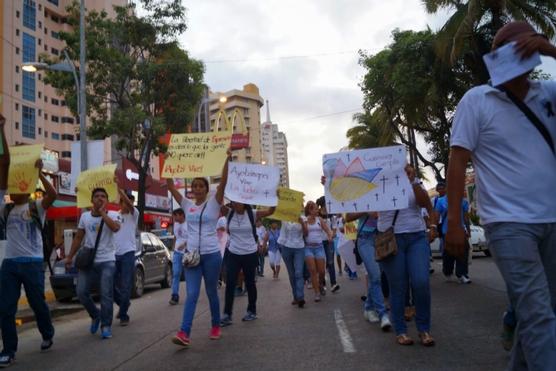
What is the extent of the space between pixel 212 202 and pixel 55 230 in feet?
97.0

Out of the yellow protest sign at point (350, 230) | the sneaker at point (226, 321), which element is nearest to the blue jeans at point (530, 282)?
the sneaker at point (226, 321)

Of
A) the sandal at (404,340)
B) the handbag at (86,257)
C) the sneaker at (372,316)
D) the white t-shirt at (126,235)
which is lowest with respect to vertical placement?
the sneaker at (372,316)

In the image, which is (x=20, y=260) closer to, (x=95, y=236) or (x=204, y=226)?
(x=95, y=236)

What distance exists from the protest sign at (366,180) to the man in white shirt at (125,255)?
341 centimetres

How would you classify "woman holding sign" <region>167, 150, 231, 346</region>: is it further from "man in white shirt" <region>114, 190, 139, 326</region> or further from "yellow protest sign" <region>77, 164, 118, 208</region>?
"man in white shirt" <region>114, 190, 139, 326</region>

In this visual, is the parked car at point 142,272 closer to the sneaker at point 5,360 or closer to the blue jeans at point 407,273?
the sneaker at point 5,360

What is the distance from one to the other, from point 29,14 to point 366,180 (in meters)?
64.0

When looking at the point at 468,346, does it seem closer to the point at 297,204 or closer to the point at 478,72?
the point at 297,204

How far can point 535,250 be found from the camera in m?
3.01

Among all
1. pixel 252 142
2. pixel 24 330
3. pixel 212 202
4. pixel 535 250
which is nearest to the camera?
pixel 535 250

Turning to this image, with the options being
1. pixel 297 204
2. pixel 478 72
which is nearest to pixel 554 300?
pixel 297 204

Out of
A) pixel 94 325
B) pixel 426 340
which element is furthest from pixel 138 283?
pixel 426 340

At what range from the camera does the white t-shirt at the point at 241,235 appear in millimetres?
8312

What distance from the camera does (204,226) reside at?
6.93 metres
